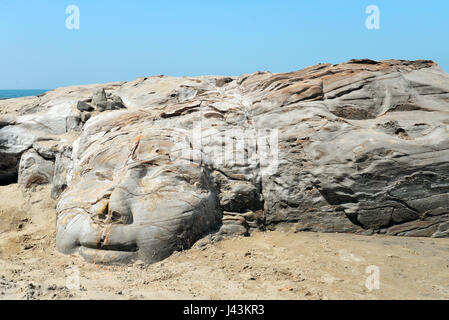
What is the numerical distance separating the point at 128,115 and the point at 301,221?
13.3ft

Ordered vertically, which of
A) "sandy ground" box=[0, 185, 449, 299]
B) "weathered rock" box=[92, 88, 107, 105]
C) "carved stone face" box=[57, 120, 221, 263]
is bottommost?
"sandy ground" box=[0, 185, 449, 299]

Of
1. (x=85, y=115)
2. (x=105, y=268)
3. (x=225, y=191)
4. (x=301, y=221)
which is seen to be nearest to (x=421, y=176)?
(x=301, y=221)

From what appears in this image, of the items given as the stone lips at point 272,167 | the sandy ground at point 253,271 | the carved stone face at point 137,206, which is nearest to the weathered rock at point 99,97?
the stone lips at point 272,167

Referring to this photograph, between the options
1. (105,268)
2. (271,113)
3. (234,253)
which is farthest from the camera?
(271,113)

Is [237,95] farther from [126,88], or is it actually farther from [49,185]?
[49,185]

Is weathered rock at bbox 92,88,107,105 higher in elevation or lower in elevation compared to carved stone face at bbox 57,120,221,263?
higher

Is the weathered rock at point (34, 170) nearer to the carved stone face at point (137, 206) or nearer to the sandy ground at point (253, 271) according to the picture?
the sandy ground at point (253, 271)

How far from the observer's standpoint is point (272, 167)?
269 inches

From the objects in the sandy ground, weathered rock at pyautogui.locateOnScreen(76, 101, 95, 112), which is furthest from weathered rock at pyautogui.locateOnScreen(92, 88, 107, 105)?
the sandy ground

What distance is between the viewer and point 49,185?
8.45 m

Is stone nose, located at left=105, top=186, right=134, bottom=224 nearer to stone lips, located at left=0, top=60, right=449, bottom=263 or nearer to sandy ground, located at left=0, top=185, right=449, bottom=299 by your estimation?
stone lips, located at left=0, top=60, right=449, bottom=263

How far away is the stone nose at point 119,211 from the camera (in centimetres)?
559

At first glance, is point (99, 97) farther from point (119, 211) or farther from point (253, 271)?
point (253, 271)

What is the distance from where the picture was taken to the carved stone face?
18.1 feet
